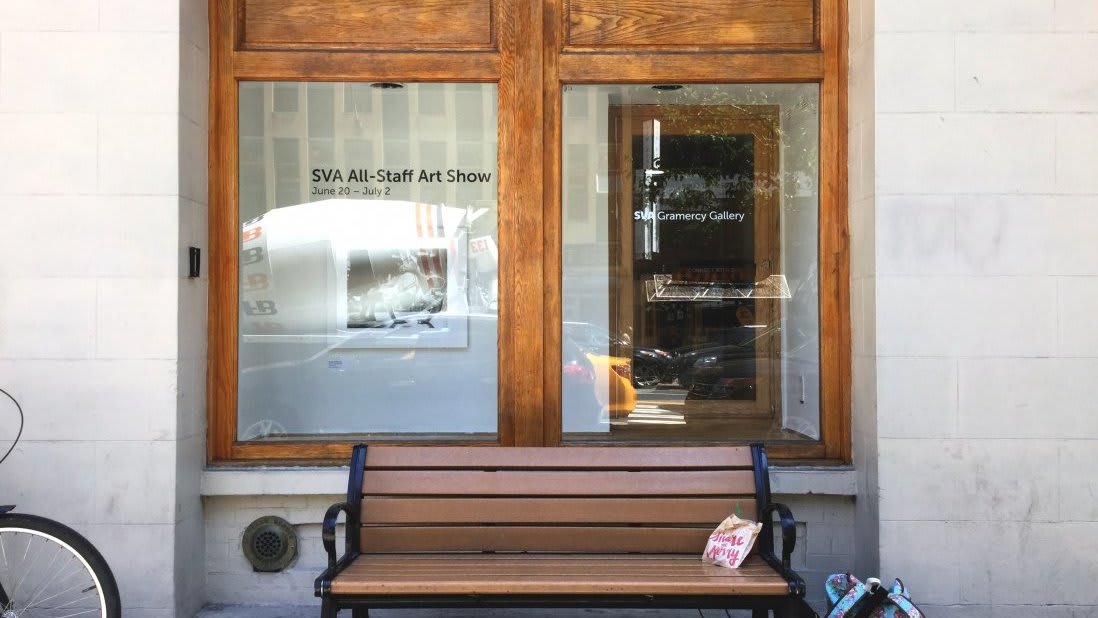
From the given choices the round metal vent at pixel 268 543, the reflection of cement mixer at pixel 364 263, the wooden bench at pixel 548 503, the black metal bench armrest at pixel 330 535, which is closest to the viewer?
the black metal bench armrest at pixel 330 535

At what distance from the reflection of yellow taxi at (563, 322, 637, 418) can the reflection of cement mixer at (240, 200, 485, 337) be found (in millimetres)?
618

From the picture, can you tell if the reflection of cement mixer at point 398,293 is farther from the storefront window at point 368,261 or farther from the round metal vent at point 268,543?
the round metal vent at point 268,543

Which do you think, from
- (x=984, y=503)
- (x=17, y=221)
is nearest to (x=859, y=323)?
(x=984, y=503)

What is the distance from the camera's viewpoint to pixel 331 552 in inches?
151

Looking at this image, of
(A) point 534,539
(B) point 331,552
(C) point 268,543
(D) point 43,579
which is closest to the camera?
(B) point 331,552

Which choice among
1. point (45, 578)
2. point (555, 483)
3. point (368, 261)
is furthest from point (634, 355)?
point (45, 578)

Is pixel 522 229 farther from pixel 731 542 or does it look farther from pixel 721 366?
pixel 731 542

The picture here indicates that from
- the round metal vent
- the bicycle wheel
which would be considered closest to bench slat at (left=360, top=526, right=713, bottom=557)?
the round metal vent

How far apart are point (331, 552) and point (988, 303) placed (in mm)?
3059

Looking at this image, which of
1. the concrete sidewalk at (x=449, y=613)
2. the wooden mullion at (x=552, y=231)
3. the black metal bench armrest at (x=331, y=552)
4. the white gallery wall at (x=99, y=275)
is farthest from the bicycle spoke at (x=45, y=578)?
the wooden mullion at (x=552, y=231)

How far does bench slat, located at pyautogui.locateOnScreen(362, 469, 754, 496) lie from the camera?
4.22m

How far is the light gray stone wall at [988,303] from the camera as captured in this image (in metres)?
4.54

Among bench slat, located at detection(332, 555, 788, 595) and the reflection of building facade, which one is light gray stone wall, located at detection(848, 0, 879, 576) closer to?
the reflection of building facade

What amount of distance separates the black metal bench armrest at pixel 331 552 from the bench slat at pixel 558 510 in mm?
155
